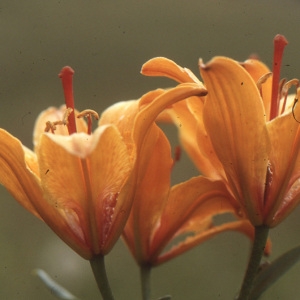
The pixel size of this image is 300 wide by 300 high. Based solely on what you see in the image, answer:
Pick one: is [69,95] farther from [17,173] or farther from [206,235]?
[206,235]

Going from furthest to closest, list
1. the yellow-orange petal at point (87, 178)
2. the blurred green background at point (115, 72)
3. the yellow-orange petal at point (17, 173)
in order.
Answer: the blurred green background at point (115, 72)
the yellow-orange petal at point (17, 173)
the yellow-orange petal at point (87, 178)

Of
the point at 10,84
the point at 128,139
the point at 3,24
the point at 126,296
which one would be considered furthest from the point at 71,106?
the point at 3,24

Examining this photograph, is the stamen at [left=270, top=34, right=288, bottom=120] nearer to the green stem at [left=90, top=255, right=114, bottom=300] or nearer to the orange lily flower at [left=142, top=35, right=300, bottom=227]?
the orange lily flower at [left=142, top=35, right=300, bottom=227]

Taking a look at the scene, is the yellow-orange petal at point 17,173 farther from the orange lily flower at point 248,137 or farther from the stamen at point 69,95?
the orange lily flower at point 248,137

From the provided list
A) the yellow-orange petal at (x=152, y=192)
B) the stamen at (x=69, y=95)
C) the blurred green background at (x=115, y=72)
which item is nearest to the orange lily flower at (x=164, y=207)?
the yellow-orange petal at (x=152, y=192)

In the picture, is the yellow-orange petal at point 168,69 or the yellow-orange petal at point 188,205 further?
the yellow-orange petal at point 188,205

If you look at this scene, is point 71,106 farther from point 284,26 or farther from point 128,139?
point 284,26

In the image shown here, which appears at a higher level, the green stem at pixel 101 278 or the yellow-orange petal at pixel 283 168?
the yellow-orange petal at pixel 283 168

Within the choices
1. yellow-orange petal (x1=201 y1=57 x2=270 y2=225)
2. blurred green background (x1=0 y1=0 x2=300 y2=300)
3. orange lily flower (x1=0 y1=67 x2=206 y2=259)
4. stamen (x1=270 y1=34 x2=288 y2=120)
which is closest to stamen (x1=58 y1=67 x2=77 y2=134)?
orange lily flower (x1=0 y1=67 x2=206 y2=259)
